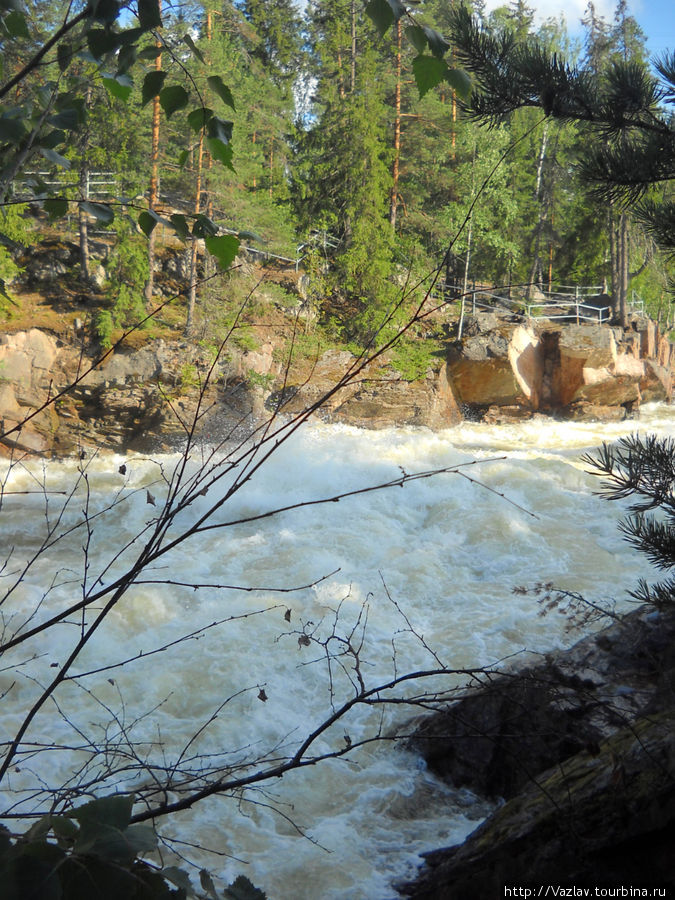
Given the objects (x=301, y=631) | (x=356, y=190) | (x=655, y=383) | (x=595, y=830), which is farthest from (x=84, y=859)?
(x=655, y=383)

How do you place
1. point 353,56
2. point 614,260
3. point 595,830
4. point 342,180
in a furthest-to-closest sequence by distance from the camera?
point 614,260 → point 353,56 → point 342,180 → point 595,830

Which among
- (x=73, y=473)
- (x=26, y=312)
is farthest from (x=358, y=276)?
(x=73, y=473)

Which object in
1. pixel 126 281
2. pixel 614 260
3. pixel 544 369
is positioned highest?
pixel 614 260

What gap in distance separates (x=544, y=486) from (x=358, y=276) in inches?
420

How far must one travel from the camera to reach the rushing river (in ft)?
12.9

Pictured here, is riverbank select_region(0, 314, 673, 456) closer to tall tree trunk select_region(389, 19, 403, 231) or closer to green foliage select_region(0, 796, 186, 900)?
tall tree trunk select_region(389, 19, 403, 231)

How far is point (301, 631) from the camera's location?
449 centimetres

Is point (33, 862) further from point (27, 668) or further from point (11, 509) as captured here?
point (11, 509)

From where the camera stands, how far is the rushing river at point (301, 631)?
393cm

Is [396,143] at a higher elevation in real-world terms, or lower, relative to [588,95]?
higher

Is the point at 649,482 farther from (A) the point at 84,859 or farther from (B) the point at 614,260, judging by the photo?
(B) the point at 614,260

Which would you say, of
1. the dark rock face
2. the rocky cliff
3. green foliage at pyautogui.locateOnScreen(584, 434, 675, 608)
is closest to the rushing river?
the dark rock face

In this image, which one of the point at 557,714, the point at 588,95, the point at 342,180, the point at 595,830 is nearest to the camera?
the point at 595,830

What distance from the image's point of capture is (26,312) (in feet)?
51.0
